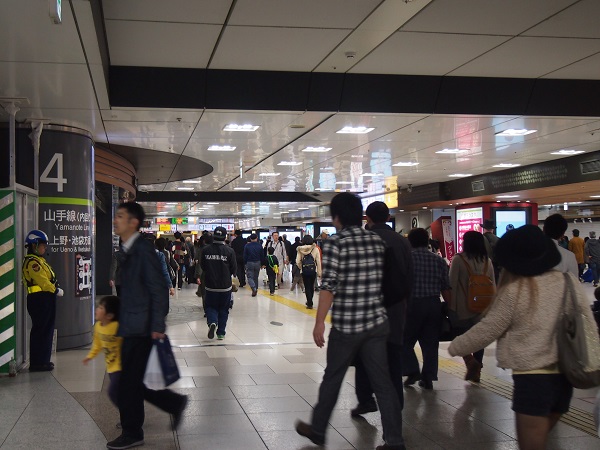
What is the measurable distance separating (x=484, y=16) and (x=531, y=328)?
3.96 meters

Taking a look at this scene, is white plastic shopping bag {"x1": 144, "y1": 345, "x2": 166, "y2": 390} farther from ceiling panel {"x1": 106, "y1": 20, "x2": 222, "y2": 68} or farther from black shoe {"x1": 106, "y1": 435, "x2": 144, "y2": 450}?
ceiling panel {"x1": 106, "y1": 20, "x2": 222, "y2": 68}

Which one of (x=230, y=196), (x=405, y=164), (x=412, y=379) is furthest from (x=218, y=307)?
(x=230, y=196)

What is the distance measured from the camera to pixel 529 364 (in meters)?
3.29

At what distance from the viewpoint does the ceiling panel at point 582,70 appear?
26.8 ft

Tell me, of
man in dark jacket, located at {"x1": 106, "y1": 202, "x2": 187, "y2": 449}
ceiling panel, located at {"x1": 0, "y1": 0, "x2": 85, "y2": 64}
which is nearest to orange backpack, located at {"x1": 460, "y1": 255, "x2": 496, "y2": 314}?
man in dark jacket, located at {"x1": 106, "y1": 202, "x2": 187, "y2": 449}

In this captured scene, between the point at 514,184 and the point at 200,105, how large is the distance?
11217mm


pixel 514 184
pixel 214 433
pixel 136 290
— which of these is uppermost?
pixel 514 184

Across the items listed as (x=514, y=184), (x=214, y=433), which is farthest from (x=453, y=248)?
(x=214, y=433)

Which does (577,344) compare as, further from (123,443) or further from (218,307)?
(218,307)

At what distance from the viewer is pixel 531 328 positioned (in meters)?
3.31

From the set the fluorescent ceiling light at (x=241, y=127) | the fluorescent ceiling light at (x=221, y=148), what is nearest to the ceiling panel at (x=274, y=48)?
the fluorescent ceiling light at (x=241, y=127)

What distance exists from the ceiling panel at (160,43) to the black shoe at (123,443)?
3.77 m

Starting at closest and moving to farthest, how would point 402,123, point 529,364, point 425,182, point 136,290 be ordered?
1. point 529,364
2. point 136,290
3. point 402,123
4. point 425,182

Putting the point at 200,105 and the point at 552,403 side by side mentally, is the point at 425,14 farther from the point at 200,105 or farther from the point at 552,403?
the point at 552,403
